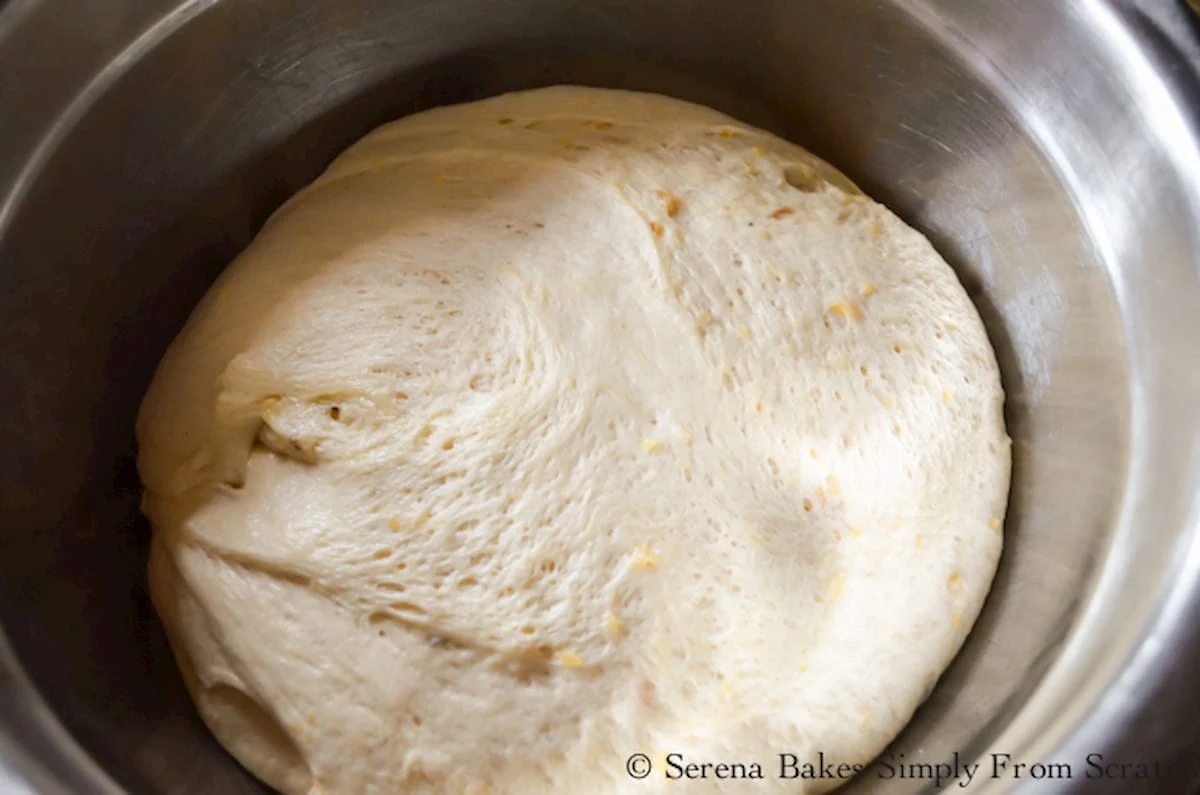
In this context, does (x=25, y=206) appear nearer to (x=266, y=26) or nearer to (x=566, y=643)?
(x=266, y=26)

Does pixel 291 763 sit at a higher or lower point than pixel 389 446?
lower

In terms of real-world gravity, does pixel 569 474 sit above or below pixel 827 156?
below

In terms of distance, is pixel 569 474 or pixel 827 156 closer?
pixel 569 474

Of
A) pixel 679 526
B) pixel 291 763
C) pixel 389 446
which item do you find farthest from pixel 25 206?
pixel 679 526
